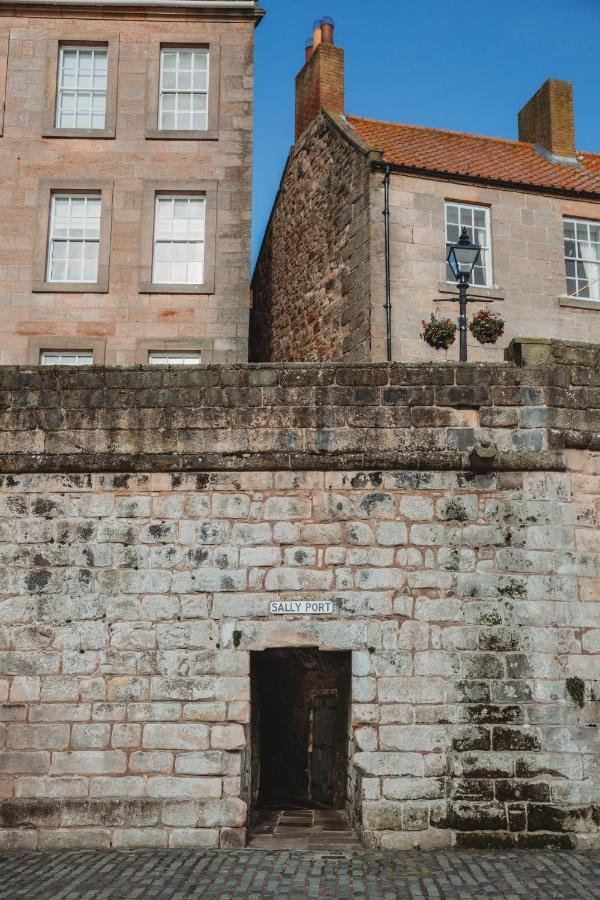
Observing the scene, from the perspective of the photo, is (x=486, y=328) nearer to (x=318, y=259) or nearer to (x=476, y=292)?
(x=476, y=292)

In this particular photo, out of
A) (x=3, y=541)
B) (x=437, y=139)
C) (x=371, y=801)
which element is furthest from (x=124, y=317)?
(x=371, y=801)

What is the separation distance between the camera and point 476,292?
17.5m

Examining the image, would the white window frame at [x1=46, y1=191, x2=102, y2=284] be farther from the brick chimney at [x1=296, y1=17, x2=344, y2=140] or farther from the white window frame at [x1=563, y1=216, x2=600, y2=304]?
the white window frame at [x1=563, y1=216, x2=600, y2=304]

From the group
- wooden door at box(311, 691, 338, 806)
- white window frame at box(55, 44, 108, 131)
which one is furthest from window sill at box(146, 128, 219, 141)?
wooden door at box(311, 691, 338, 806)

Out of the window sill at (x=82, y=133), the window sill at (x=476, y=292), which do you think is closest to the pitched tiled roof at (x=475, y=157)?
the window sill at (x=476, y=292)

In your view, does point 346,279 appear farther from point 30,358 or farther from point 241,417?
point 241,417

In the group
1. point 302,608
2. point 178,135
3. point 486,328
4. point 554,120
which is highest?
point 554,120

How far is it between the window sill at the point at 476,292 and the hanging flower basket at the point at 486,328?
0.42 metres

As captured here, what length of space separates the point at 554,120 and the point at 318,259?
21.1 feet

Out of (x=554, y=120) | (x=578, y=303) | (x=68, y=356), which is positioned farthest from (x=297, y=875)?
(x=554, y=120)

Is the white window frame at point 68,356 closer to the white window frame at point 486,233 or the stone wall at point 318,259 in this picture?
the stone wall at point 318,259

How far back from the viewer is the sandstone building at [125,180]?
17.4 metres

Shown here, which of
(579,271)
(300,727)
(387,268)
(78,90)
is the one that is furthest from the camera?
(579,271)

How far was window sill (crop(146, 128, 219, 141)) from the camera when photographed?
18.0 metres
